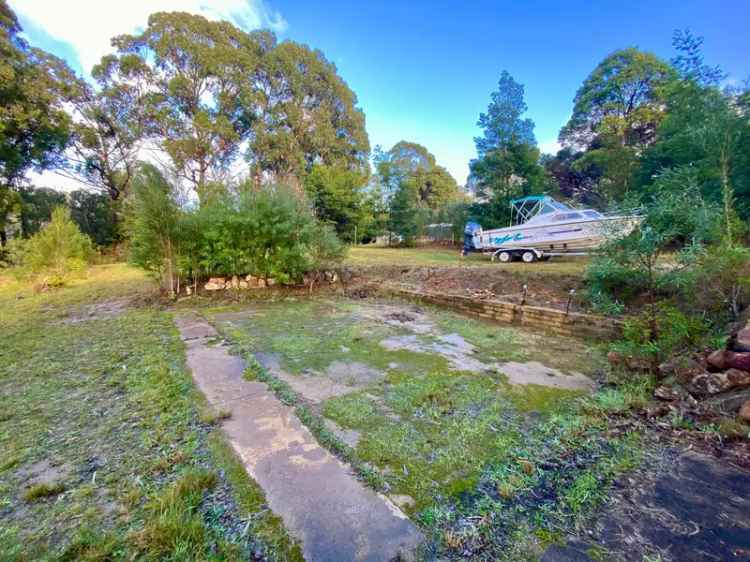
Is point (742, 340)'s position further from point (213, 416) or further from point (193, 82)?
point (193, 82)

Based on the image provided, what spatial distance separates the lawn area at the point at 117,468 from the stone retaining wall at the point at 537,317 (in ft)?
13.3

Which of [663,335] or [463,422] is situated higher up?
[663,335]

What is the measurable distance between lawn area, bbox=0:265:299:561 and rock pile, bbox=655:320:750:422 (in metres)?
2.74

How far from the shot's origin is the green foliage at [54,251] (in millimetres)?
6914

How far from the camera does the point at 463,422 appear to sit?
203cm

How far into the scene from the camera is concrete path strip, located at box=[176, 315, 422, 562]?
1.16 metres

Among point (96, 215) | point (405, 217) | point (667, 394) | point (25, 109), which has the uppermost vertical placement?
point (25, 109)

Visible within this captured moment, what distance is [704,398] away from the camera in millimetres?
2094

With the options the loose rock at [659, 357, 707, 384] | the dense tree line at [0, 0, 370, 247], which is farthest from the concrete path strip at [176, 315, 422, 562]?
the dense tree line at [0, 0, 370, 247]

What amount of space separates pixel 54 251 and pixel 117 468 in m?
8.58

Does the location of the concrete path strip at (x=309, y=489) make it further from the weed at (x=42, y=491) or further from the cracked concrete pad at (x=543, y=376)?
the cracked concrete pad at (x=543, y=376)

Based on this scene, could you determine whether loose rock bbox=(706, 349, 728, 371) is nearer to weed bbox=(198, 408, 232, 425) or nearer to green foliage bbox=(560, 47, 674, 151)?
weed bbox=(198, 408, 232, 425)

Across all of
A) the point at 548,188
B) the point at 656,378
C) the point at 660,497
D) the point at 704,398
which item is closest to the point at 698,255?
the point at 656,378

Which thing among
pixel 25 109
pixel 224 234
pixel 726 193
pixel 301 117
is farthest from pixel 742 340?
pixel 25 109
